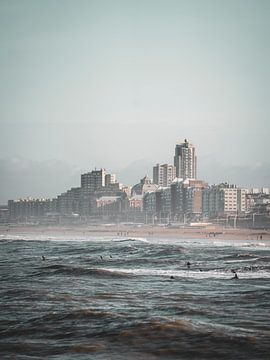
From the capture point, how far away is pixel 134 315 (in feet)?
70.2

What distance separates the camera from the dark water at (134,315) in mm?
16281

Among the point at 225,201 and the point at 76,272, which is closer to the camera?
the point at 76,272

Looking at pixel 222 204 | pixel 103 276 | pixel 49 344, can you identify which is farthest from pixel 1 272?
pixel 222 204

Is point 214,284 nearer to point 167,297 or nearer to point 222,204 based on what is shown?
point 167,297

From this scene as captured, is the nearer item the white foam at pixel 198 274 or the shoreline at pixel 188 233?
the white foam at pixel 198 274

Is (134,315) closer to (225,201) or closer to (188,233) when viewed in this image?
(188,233)

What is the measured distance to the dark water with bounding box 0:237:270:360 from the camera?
1628 centimetres

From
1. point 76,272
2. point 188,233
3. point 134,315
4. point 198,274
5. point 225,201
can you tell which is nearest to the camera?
point 134,315

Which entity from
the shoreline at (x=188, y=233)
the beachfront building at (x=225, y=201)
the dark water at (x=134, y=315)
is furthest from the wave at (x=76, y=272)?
the beachfront building at (x=225, y=201)

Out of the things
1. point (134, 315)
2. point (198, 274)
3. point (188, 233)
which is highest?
point (134, 315)

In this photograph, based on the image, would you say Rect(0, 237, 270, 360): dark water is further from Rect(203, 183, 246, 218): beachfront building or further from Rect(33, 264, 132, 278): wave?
Rect(203, 183, 246, 218): beachfront building

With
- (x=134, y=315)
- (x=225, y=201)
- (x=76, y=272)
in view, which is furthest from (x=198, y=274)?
(x=225, y=201)

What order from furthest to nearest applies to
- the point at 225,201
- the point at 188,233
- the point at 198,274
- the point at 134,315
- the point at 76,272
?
the point at 225,201
the point at 188,233
the point at 76,272
the point at 198,274
the point at 134,315

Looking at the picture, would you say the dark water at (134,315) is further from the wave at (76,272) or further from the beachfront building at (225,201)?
the beachfront building at (225,201)
